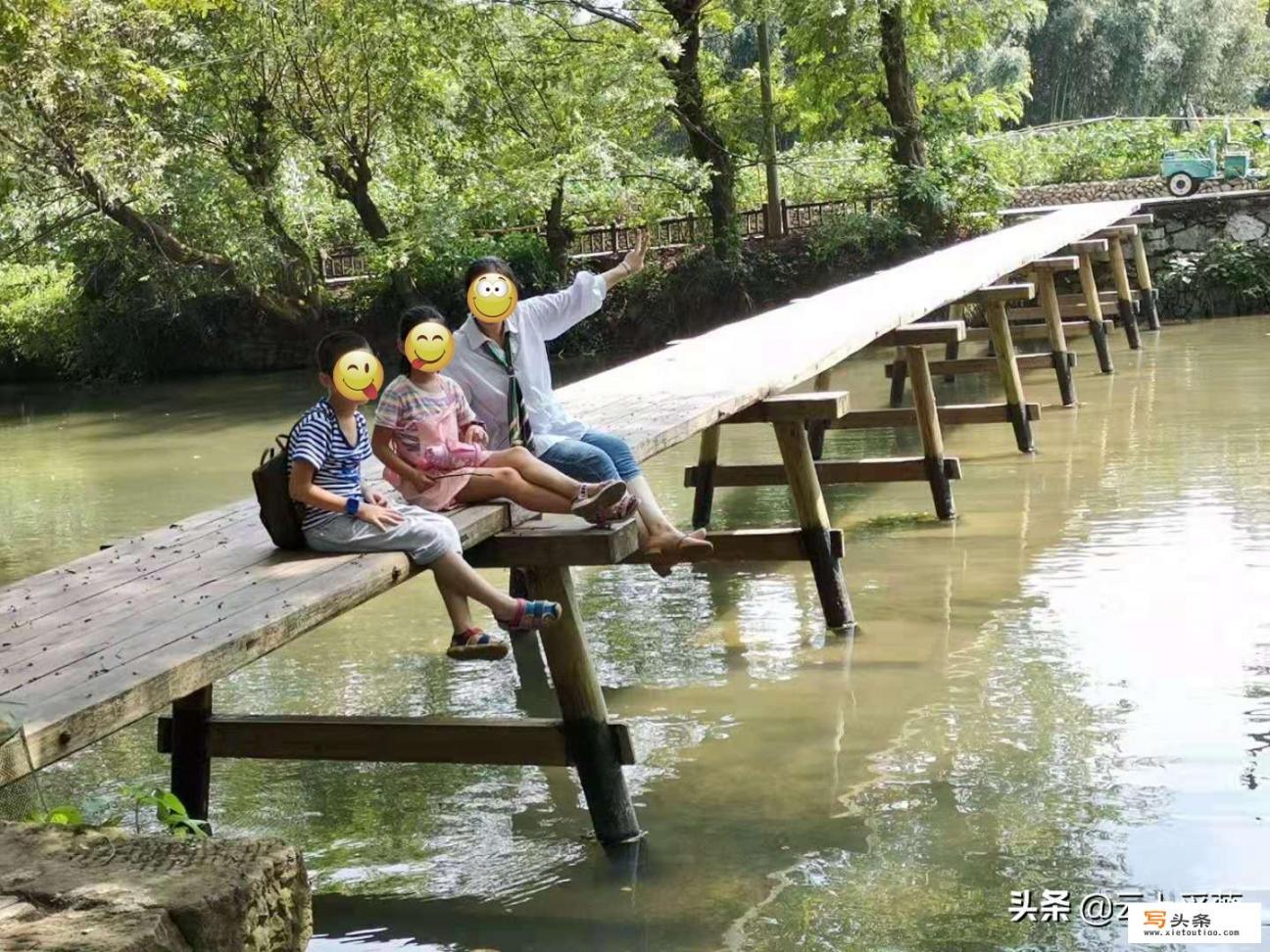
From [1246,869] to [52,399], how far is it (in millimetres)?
20436

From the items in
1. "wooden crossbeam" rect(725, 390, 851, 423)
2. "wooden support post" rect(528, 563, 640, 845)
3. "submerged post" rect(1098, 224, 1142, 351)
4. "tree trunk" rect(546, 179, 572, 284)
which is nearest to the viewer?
"wooden support post" rect(528, 563, 640, 845)

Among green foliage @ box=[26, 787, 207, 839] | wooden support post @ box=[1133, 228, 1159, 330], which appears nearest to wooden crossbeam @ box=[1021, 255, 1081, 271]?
wooden support post @ box=[1133, 228, 1159, 330]

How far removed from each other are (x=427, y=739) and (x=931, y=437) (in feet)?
16.5

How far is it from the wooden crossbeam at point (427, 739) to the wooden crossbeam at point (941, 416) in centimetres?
513

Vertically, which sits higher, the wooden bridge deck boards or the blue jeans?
the blue jeans

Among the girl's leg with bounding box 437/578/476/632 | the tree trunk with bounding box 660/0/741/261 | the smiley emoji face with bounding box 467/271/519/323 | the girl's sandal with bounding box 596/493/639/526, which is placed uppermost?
the tree trunk with bounding box 660/0/741/261

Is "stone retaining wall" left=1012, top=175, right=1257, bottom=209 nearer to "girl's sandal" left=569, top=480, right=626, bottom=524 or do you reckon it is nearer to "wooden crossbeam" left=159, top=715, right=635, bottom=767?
"girl's sandal" left=569, top=480, right=626, bottom=524

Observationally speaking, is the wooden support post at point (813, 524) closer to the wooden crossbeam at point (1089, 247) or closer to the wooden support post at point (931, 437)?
the wooden support post at point (931, 437)

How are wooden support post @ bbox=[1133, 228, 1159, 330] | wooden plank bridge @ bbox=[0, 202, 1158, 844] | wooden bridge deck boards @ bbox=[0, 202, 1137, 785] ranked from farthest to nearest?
1. wooden support post @ bbox=[1133, 228, 1159, 330]
2. wooden plank bridge @ bbox=[0, 202, 1158, 844]
3. wooden bridge deck boards @ bbox=[0, 202, 1137, 785]

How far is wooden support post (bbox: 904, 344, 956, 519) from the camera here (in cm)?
936

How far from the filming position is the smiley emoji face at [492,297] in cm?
557

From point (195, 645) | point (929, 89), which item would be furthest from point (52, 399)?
point (195, 645)

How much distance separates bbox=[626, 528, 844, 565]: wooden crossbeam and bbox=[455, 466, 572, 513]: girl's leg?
211cm

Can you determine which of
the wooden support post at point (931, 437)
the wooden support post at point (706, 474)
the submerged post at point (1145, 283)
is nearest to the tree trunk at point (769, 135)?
the submerged post at point (1145, 283)
